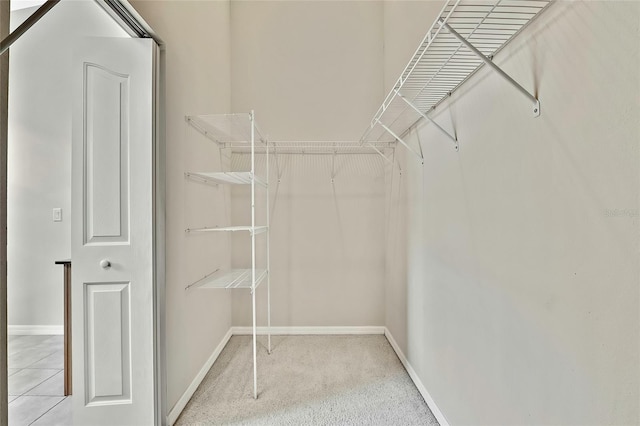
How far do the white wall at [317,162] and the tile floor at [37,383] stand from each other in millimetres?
1300

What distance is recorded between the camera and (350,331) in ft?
9.19

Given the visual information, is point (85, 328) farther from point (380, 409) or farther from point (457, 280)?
point (457, 280)

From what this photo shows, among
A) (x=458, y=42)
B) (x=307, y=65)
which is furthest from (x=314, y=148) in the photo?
(x=458, y=42)

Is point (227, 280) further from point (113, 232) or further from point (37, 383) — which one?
point (37, 383)

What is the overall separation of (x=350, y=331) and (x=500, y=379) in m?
1.83

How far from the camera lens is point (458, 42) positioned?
1.07 m

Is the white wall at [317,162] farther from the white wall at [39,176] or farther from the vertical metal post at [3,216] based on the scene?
the vertical metal post at [3,216]

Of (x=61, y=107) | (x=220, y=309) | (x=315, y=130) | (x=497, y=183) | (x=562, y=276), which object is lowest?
(x=220, y=309)

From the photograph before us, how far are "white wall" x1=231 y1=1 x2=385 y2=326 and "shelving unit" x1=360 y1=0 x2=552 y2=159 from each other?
118cm

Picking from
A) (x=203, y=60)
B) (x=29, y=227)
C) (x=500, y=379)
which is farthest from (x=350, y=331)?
(x=29, y=227)

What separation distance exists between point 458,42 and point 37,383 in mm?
3157

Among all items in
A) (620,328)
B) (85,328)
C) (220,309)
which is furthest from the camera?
(220,309)

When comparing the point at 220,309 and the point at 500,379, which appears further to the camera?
the point at 220,309

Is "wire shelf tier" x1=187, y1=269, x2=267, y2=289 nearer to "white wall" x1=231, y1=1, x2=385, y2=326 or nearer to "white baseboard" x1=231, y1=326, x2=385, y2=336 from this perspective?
"white wall" x1=231, y1=1, x2=385, y2=326
